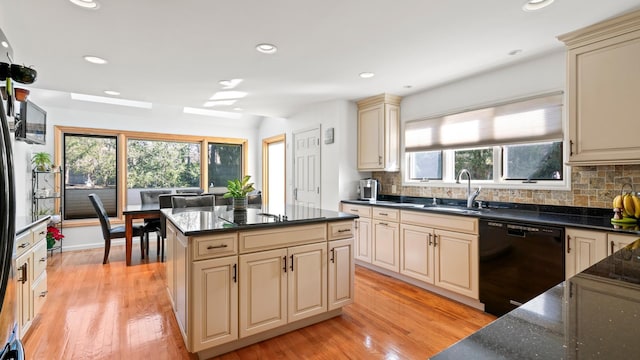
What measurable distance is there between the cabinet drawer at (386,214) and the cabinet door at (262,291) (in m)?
1.72

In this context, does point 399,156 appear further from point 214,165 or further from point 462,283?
point 214,165

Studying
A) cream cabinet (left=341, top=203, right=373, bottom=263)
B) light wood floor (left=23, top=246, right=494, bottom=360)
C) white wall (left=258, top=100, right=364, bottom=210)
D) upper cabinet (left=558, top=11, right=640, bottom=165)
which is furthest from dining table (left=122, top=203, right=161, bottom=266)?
upper cabinet (left=558, top=11, right=640, bottom=165)

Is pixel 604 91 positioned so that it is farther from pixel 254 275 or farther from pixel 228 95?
pixel 228 95

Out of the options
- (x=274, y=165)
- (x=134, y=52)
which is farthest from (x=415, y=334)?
(x=274, y=165)

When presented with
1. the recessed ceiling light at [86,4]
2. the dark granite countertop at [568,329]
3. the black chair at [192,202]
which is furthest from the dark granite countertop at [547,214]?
the recessed ceiling light at [86,4]

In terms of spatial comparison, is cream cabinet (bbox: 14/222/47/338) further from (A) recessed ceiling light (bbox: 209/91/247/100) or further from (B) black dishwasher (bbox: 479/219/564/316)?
(B) black dishwasher (bbox: 479/219/564/316)

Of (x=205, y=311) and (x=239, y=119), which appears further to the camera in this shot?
(x=239, y=119)

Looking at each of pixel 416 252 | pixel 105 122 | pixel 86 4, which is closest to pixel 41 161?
pixel 105 122

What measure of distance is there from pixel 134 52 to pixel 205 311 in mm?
2313

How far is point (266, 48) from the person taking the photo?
272 cm

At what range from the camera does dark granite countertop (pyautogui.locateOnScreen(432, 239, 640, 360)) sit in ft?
1.78

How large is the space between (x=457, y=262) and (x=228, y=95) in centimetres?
351

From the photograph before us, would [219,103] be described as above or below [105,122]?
above

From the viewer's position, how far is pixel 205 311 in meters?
2.03
